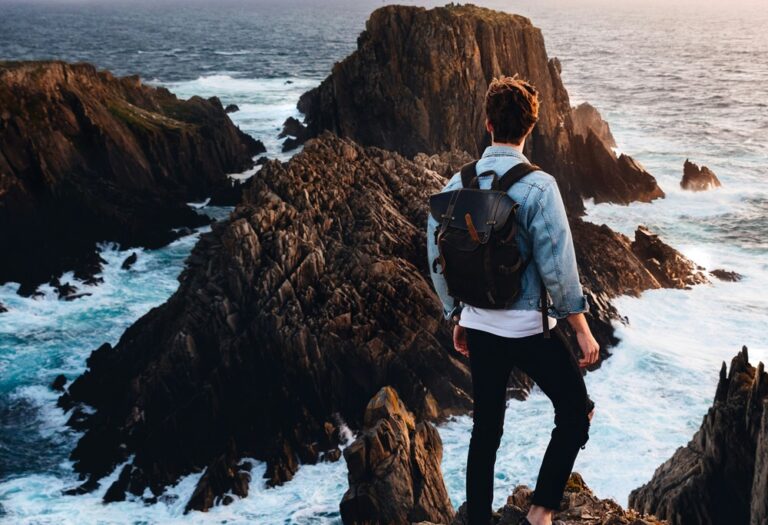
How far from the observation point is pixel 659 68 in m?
118

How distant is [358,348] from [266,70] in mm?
96749

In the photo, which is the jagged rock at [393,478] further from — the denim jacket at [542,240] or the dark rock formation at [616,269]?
the dark rock formation at [616,269]

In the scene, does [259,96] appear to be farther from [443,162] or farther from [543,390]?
[543,390]

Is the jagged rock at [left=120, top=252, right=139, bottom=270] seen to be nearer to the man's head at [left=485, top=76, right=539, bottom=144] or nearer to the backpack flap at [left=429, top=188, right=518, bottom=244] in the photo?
the backpack flap at [left=429, top=188, right=518, bottom=244]

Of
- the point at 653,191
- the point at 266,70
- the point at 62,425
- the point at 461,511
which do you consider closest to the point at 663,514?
the point at 461,511

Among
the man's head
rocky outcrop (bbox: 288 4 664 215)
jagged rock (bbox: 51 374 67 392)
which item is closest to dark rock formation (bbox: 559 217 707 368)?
rocky outcrop (bbox: 288 4 664 215)

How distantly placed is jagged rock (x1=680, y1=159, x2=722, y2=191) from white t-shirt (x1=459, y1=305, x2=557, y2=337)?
167 feet

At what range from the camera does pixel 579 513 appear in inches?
319

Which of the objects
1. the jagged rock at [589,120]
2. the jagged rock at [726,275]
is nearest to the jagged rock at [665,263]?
the jagged rock at [726,275]

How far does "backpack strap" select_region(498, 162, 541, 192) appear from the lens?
6.14 meters

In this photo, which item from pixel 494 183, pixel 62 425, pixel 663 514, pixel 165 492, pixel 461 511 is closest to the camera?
pixel 494 183

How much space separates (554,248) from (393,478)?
11.7 meters

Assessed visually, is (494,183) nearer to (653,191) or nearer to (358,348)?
(358,348)

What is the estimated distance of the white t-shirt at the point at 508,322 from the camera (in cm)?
632
